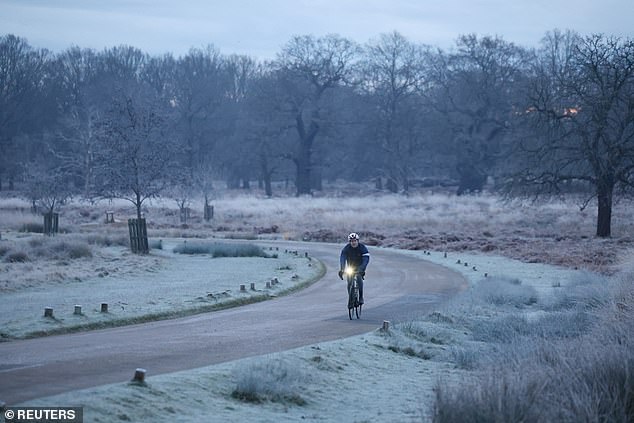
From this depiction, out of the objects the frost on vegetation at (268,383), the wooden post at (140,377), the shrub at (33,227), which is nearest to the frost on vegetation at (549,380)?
the frost on vegetation at (268,383)

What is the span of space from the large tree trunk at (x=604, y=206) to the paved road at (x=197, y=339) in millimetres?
19193

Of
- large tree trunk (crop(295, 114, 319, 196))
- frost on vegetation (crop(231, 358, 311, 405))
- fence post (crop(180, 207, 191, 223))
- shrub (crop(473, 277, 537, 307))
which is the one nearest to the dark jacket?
shrub (crop(473, 277, 537, 307))

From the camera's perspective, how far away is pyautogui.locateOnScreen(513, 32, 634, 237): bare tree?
46125 millimetres

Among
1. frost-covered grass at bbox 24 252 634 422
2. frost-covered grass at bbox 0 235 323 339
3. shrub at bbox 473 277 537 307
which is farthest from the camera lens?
shrub at bbox 473 277 537 307

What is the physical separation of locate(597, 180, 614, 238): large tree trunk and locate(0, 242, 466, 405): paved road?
19.2 metres

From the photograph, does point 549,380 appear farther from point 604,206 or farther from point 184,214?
point 184,214

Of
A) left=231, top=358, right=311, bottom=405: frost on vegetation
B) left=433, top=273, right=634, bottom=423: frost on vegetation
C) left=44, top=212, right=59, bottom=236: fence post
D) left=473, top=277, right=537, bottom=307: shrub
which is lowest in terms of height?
left=473, top=277, right=537, bottom=307: shrub

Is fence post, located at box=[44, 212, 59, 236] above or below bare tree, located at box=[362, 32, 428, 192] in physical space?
below

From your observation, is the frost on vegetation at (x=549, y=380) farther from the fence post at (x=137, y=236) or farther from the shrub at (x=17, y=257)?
the fence post at (x=137, y=236)

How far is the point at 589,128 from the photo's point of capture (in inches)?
1871

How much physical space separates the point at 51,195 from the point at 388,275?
1109 inches

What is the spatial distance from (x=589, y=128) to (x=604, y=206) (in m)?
4.24

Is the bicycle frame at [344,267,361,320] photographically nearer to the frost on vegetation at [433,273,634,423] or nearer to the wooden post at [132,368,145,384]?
the frost on vegetation at [433,273,634,423]

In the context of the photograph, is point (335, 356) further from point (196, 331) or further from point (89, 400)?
point (89, 400)
